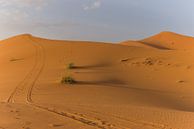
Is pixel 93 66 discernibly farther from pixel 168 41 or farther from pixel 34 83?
pixel 168 41

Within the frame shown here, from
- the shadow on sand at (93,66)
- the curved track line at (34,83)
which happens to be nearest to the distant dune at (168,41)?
the curved track line at (34,83)

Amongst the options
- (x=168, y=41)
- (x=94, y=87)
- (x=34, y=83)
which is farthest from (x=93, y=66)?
(x=168, y=41)

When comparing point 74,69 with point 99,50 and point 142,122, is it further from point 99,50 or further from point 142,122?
point 142,122

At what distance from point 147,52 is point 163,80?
8.34 metres

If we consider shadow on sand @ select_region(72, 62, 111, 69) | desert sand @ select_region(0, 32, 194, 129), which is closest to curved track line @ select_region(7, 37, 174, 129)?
desert sand @ select_region(0, 32, 194, 129)

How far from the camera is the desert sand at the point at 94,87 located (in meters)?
9.11

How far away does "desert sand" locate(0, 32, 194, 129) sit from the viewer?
29.9ft

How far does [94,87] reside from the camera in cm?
1602

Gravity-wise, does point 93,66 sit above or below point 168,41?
below

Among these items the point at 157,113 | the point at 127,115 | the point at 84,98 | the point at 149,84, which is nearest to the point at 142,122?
the point at 127,115

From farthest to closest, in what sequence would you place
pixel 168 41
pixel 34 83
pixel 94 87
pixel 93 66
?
pixel 168 41
pixel 93 66
pixel 34 83
pixel 94 87

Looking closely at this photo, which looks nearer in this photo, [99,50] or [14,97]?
[14,97]

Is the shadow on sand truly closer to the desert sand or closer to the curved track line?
the desert sand

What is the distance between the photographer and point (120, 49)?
2950 cm
